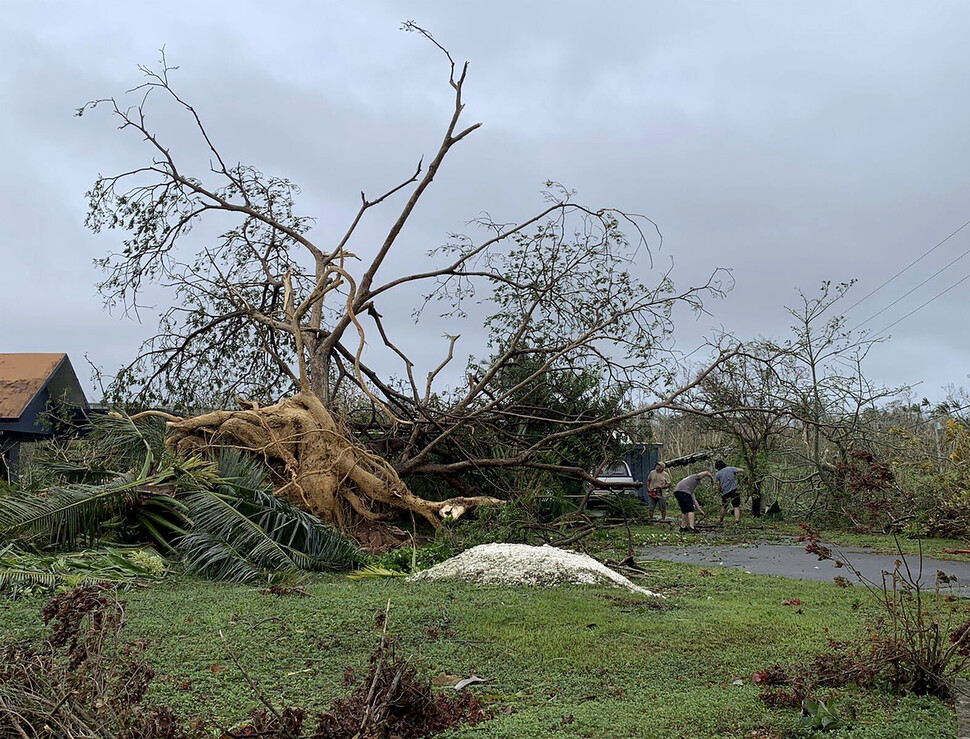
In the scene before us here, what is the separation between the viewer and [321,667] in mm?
5727

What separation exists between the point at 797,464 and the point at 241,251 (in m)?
13.4

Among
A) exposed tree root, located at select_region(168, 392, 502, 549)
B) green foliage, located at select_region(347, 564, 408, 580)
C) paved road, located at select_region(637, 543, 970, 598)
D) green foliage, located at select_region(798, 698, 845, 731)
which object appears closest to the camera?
green foliage, located at select_region(798, 698, 845, 731)

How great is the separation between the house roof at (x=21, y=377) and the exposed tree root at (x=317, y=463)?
7.87 metres

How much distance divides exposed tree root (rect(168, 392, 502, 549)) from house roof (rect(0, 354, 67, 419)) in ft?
25.8

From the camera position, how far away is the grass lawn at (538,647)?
460 centimetres

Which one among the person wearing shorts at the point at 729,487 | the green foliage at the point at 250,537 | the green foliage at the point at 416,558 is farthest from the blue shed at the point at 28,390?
the person wearing shorts at the point at 729,487

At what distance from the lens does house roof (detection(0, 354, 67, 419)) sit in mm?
18750

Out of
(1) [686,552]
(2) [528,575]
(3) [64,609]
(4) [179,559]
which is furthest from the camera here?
(1) [686,552]

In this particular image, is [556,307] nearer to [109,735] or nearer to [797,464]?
[797,464]

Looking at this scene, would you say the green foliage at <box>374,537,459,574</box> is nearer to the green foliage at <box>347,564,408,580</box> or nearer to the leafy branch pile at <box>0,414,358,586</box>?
the green foliage at <box>347,564,408,580</box>

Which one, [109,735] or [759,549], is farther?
[759,549]

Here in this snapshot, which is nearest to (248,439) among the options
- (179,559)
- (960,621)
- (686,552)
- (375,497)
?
(375,497)

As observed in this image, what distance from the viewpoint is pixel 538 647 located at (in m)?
6.20

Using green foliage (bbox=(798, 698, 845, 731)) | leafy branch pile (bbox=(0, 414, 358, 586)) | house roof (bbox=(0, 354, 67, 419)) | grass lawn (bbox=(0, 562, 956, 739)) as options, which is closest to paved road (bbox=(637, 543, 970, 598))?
grass lawn (bbox=(0, 562, 956, 739))
